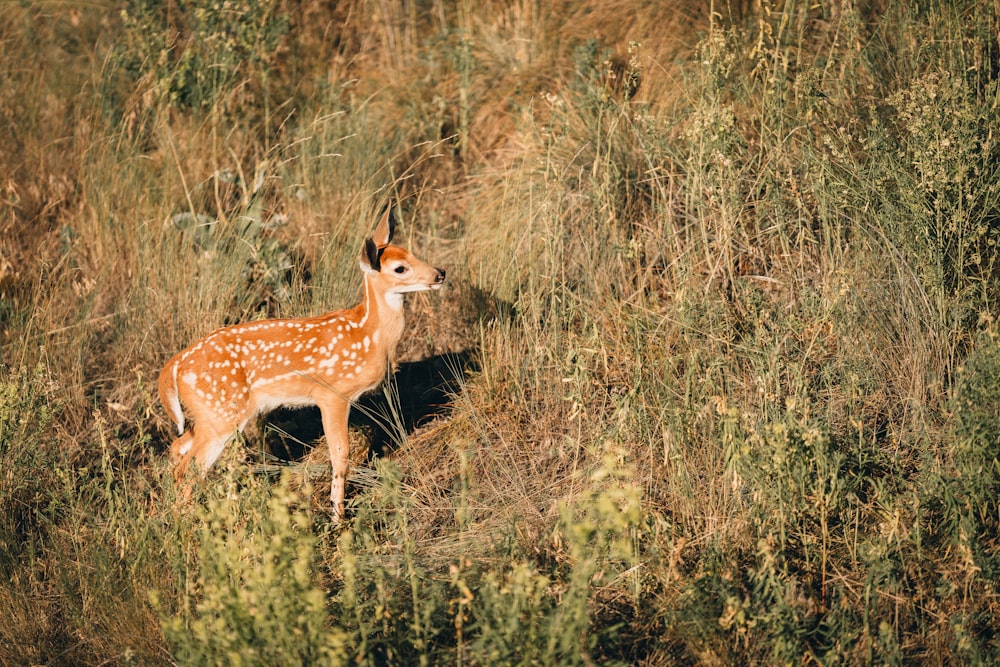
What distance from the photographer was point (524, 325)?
6133mm

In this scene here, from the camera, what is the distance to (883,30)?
22.3 feet

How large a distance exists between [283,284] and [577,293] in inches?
74.7

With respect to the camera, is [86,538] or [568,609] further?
[86,538]

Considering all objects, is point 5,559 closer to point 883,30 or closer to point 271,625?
point 271,625

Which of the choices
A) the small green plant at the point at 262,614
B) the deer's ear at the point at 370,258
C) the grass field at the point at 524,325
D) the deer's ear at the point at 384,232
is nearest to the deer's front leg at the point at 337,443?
the grass field at the point at 524,325

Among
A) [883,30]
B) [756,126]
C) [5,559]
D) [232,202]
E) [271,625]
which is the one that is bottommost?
[5,559]

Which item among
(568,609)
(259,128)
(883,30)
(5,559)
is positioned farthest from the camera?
(259,128)

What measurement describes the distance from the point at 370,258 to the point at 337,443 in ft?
3.23

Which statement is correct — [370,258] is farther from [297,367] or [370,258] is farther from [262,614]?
[262,614]

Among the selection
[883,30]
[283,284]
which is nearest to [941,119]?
[883,30]

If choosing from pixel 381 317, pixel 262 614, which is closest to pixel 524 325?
pixel 381 317

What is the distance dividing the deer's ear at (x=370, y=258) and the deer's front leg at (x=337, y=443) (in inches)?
28.1

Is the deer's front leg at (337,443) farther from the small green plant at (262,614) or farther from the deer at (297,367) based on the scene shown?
the small green plant at (262,614)

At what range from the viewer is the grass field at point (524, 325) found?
4395 mm
